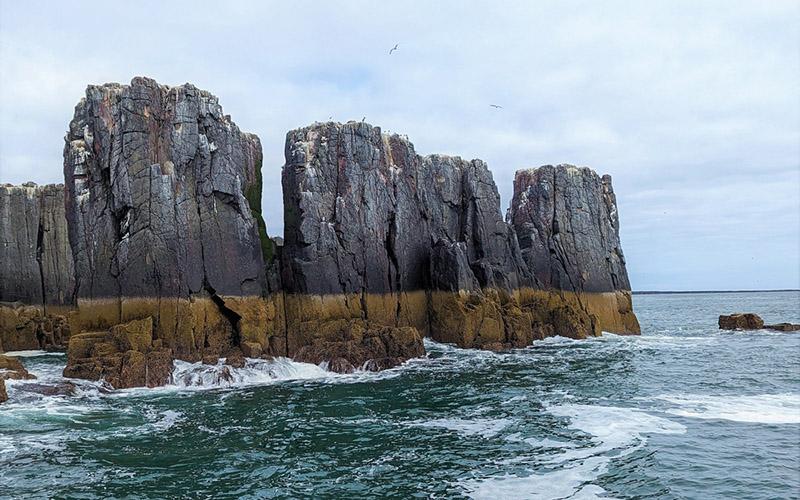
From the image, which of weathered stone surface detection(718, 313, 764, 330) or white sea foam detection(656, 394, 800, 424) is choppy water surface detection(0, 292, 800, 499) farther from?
weathered stone surface detection(718, 313, 764, 330)

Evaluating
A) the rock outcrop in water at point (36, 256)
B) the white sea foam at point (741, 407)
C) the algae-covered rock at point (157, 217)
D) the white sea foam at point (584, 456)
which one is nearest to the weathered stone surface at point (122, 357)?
the algae-covered rock at point (157, 217)

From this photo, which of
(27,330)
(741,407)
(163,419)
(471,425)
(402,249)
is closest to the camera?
(471,425)

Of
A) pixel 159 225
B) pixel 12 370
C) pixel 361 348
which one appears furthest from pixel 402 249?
pixel 12 370

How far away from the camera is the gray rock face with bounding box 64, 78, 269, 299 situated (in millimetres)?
30531

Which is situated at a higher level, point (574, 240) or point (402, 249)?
point (574, 240)

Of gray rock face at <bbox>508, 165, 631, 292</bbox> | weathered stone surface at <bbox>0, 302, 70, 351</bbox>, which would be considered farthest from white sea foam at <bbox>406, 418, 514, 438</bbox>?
weathered stone surface at <bbox>0, 302, 70, 351</bbox>

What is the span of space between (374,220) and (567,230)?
2004cm

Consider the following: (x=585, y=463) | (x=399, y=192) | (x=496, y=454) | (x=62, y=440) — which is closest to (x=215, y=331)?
(x=62, y=440)

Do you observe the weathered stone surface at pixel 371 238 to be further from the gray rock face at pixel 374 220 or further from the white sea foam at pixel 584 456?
the white sea foam at pixel 584 456

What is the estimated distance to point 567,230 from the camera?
172 ft

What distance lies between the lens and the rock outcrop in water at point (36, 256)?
148 ft

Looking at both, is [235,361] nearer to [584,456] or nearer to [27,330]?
[584,456]

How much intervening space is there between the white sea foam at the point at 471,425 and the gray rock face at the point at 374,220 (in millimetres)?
16056

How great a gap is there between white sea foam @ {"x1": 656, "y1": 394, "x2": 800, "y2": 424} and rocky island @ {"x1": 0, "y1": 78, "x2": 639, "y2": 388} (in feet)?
47.8
